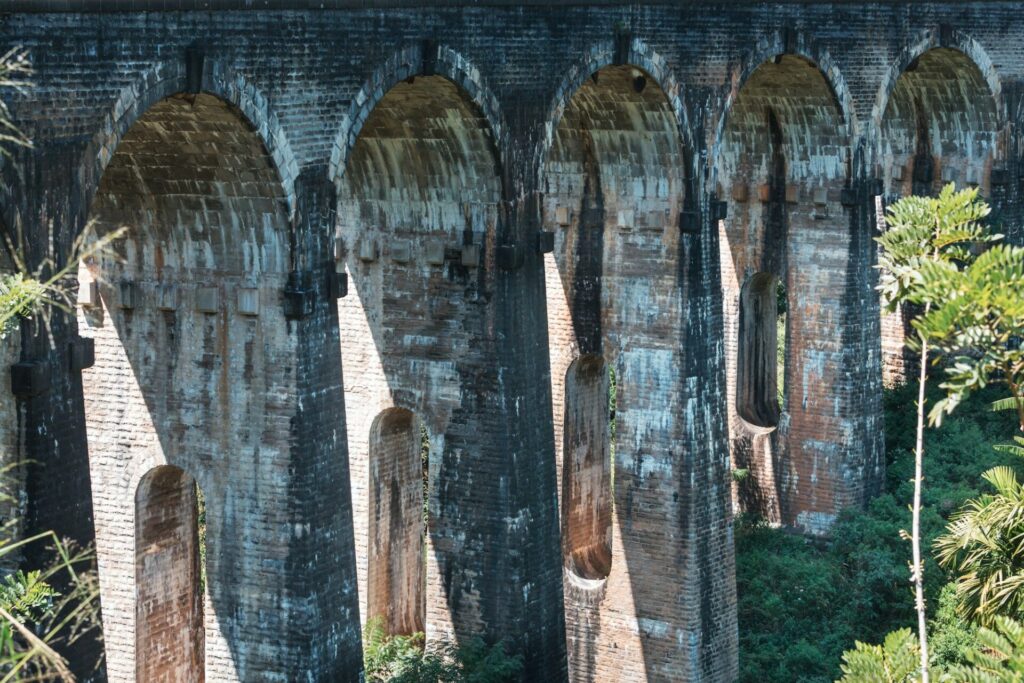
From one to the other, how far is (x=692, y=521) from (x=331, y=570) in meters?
7.02

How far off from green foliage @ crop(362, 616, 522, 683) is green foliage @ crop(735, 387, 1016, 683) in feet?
17.4

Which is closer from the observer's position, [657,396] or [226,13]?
[226,13]

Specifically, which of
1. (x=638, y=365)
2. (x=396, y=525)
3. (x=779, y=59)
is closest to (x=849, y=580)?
(x=638, y=365)

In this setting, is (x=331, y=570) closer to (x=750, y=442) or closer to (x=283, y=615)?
(x=283, y=615)

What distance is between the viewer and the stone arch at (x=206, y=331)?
18.4 meters

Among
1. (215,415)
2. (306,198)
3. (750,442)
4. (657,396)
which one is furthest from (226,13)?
(750,442)

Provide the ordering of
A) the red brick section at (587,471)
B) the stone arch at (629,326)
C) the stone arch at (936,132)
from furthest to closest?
1. the stone arch at (936,132)
2. the red brick section at (587,471)
3. the stone arch at (629,326)

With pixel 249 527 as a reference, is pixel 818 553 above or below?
below

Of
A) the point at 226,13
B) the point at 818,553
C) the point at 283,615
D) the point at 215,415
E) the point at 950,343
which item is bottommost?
the point at 818,553

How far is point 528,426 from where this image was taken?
2181 cm

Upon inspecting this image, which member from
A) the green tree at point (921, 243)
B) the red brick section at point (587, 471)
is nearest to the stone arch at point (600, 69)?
the red brick section at point (587, 471)

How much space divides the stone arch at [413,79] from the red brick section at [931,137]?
11.9 meters

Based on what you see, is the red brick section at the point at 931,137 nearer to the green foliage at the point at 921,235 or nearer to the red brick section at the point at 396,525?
the red brick section at the point at 396,525

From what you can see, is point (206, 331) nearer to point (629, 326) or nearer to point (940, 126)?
point (629, 326)
